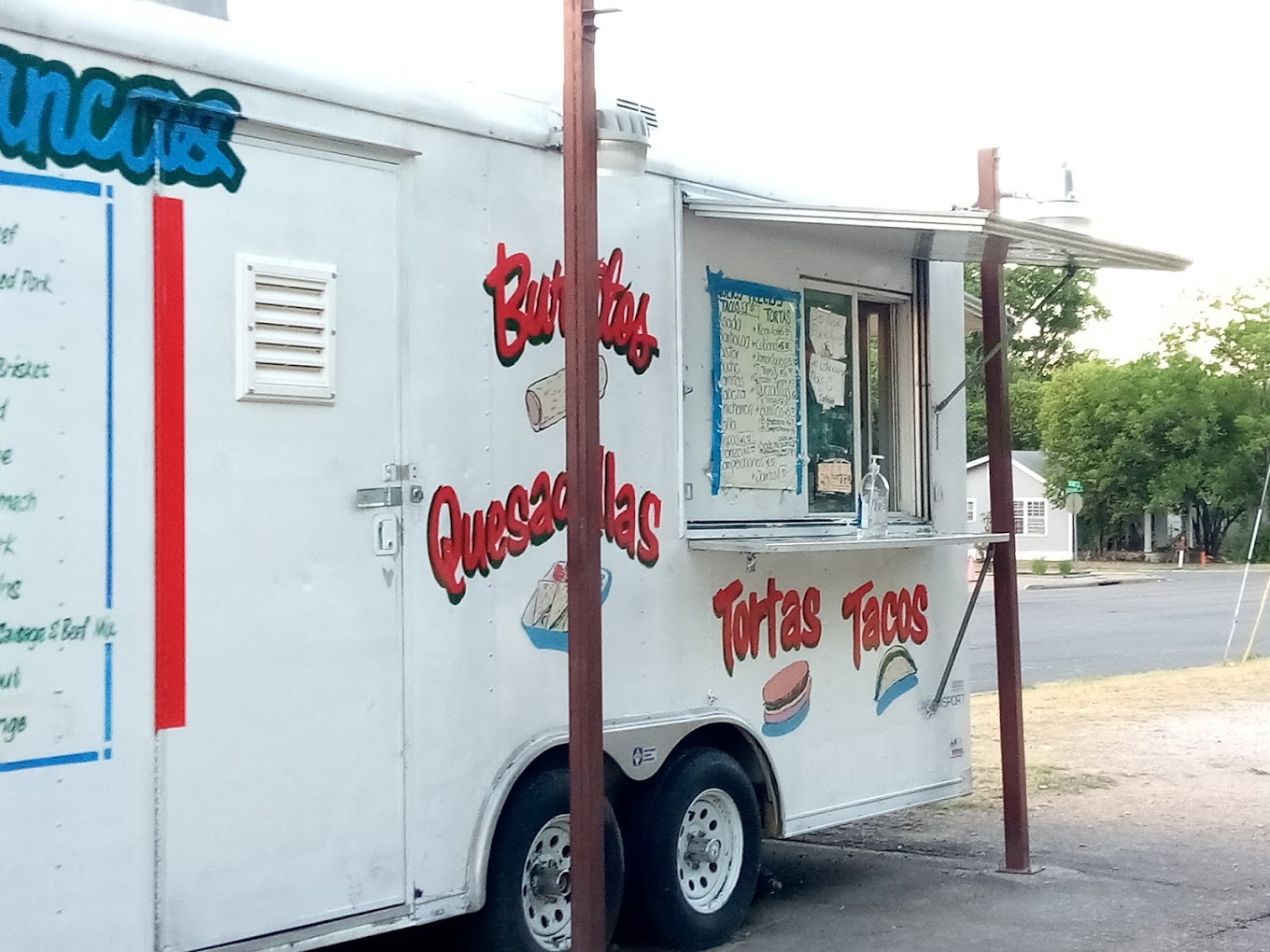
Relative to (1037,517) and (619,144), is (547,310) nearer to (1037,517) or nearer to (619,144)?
(619,144)

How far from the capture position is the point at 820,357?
7.33m

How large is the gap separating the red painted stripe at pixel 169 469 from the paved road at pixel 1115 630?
14.9ft

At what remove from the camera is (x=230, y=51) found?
470cm

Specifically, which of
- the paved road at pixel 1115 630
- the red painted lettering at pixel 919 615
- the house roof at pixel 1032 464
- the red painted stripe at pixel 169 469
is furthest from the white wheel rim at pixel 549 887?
the house roof at pixel 1032 464

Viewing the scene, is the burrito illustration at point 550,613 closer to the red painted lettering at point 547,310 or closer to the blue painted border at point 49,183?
the red painted lettering at point 547,310

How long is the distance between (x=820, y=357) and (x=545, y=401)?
197 cm

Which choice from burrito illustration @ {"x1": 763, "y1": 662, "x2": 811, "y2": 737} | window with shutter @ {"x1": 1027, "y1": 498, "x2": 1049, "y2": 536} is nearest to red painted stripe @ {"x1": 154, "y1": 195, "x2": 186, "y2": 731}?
burrito illustration @ {"x1": 763, "y1": 662, "x2": 811, "y2": 737}

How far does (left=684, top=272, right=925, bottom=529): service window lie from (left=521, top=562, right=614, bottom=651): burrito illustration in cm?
92

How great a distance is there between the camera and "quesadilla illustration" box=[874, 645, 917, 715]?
7.41 m

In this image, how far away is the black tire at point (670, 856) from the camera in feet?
20.2

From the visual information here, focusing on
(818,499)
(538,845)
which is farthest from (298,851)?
(818,499)

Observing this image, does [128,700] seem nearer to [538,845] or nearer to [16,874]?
[16,874]

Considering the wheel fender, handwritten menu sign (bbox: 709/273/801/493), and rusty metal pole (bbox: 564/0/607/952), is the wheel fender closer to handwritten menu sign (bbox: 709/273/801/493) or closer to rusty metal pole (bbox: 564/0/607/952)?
rusty metal pole (bbox: 564/0/607/952)

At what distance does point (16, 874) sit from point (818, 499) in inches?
162
